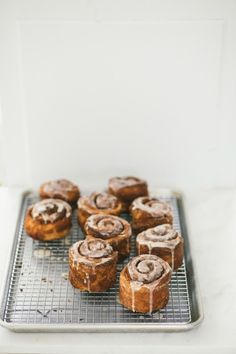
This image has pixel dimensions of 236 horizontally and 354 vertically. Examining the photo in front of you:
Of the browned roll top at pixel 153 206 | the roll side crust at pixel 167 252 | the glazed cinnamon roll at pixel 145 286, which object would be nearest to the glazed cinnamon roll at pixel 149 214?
the browned roll top at pixel 153 206

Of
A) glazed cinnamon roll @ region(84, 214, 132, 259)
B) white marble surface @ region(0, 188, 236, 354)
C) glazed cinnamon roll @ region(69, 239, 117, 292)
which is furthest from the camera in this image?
glazed cinnamon roll @ region(84, 214, 132, 259)

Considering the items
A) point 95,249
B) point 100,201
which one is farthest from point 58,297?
point 100,201

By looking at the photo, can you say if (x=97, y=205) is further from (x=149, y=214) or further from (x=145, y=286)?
(x=145, y=286)

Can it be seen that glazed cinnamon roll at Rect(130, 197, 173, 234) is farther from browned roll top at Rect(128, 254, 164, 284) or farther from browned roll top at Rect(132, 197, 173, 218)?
browned roll top at Rect(128, 254, 164, 284)

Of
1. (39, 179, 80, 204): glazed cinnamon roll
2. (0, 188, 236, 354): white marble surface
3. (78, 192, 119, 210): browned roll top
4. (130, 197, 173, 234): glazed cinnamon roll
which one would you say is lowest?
(0, 188, 236, 354): white marble surface

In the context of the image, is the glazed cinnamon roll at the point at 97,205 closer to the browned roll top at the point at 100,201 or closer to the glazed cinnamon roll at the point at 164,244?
the browned roll top at the point at 100,201

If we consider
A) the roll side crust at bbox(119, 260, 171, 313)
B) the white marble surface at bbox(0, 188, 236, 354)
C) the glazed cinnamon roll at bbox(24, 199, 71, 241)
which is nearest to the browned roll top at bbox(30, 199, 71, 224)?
the glazed cinnamon roll at bbox(24, 199, 71, 241)
